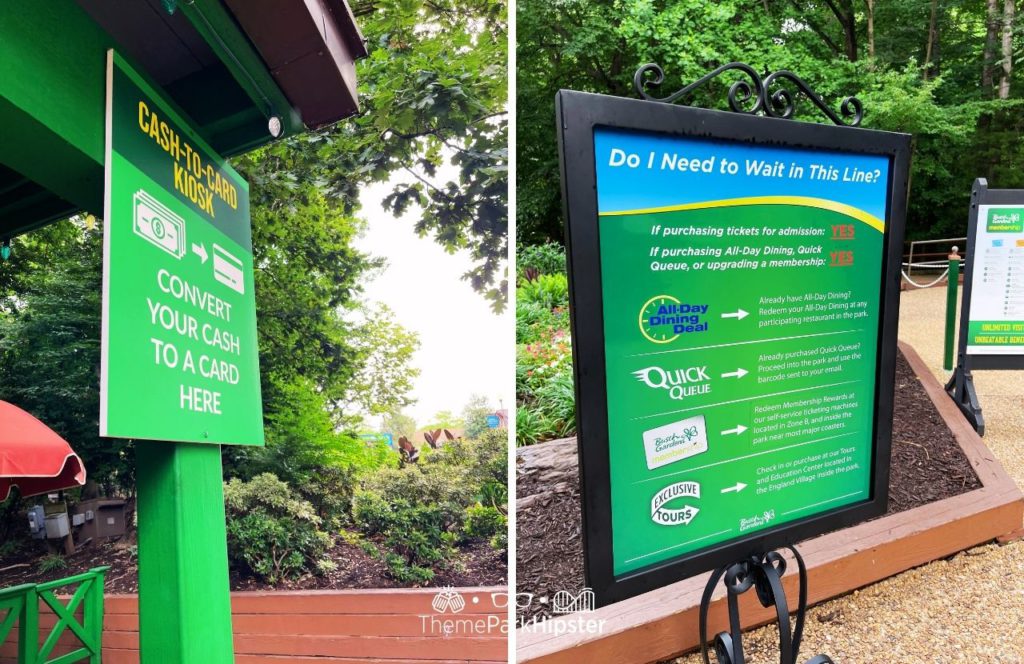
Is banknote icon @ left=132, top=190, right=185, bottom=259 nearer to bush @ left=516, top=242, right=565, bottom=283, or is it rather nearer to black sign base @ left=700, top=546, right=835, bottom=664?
black sign base @ left=700, top=546, right=835, bottom=664

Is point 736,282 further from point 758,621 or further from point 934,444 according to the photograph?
point 934,444

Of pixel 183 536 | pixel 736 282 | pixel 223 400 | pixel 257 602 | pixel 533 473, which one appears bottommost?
pixel 257 602

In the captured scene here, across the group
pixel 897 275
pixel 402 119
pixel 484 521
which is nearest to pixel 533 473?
pixel 897 275

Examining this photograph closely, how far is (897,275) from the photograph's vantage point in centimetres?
180

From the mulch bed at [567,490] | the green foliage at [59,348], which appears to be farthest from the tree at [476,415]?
the green foliage at [59,348]

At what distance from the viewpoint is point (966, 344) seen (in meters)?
4.71

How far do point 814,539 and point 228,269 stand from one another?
98.5 inches

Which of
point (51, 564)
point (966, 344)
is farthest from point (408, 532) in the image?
point (966, 344)

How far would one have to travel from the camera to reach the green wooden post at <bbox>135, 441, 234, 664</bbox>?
68.3 inches

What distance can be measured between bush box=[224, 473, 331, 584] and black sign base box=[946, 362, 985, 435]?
202 inches

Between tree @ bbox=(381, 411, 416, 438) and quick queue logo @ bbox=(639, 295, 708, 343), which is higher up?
quick queue logo @ bbox=(639, 295, 708, 343)

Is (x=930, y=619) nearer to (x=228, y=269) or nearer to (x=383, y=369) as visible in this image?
(x=228, y=269)

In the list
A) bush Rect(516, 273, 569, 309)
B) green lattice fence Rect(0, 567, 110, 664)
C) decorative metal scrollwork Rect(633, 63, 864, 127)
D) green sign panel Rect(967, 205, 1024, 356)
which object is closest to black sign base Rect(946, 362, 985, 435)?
green sign panel Rect(967, 205, 1024, 356)

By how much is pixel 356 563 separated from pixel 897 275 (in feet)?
16.4
